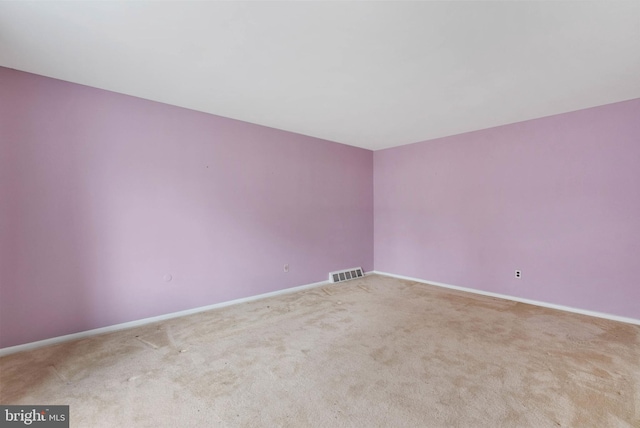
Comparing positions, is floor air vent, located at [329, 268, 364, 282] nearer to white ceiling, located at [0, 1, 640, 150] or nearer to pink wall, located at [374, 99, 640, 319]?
pink wall, located at [374, 99, 640, 319]

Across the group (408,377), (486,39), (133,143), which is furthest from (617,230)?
(133,143)

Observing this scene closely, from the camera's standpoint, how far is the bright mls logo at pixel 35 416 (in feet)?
5.50

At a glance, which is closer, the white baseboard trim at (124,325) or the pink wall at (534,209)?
the white baseboard trim at (124,325)

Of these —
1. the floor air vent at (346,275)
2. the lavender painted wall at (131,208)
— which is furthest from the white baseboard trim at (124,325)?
the floor air vent at (346,275)

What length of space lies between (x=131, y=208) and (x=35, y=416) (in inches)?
72.3

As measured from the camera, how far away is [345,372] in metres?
2.17

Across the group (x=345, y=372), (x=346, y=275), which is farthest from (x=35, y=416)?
(x=346, y=275)

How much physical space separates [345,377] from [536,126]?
388cm

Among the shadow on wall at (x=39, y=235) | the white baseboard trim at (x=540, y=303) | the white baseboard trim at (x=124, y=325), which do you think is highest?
the shadow on wall at (x=39, y=235)

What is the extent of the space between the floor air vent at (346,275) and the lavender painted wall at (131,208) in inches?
17.5

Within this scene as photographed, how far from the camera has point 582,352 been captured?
2.45 metres

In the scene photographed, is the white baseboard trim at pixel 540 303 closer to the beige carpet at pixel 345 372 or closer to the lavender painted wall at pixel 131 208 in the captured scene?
the beige carpet at pixel 345 372

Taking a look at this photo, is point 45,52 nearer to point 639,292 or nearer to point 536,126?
point 536,126

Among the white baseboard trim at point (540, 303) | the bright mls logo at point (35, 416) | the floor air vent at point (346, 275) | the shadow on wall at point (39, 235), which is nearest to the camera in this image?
the bright mls logo at point (35, 416)
